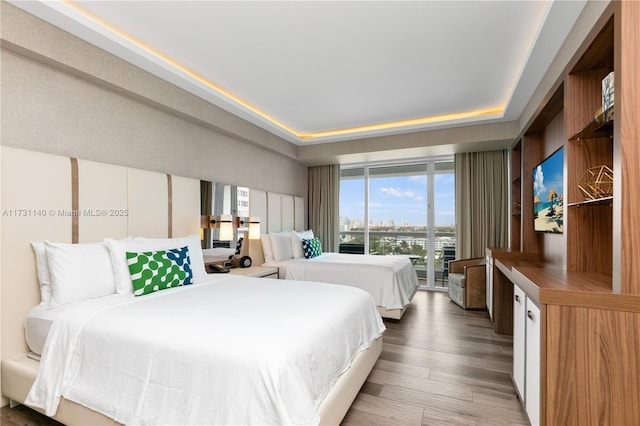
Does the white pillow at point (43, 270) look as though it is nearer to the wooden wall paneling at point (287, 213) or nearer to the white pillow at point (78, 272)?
the white pillow at point (78, 272)

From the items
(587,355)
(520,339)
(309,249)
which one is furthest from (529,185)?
(309,249)

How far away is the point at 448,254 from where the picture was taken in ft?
18.1

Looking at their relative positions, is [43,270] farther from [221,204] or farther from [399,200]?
[399,200]

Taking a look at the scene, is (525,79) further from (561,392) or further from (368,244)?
(368,244)

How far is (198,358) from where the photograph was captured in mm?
1367

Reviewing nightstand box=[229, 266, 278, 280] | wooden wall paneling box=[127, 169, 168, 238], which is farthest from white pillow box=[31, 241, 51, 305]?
nightstand box=[229, 266, 278, 280]

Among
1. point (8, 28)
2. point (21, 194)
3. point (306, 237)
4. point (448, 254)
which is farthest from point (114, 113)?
point (448, 254)

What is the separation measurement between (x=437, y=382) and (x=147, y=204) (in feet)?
9.38

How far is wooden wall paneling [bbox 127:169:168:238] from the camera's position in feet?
8.90

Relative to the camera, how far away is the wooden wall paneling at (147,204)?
2713 mm

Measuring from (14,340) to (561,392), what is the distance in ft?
10.3

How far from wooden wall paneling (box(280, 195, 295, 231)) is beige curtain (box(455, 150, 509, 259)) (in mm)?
2806

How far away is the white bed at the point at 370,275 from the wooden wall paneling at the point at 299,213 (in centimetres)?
127

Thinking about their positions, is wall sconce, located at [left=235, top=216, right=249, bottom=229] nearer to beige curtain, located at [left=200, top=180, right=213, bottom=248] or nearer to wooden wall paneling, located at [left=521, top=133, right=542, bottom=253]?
beige curtain, located at [left=200, top=180, right=213, bottom=248]
